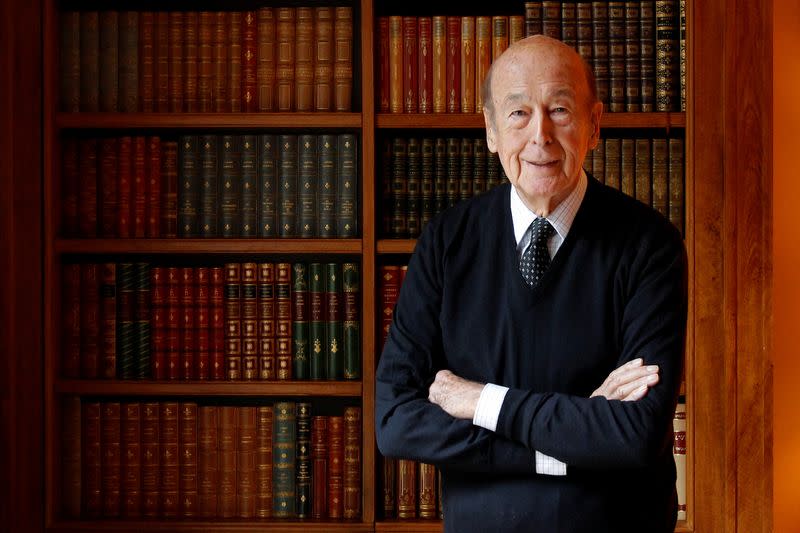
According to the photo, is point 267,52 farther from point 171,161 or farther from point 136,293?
point 136,293

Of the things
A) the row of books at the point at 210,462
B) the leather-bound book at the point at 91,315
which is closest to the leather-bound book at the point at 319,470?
the row of books at the point at 210,462

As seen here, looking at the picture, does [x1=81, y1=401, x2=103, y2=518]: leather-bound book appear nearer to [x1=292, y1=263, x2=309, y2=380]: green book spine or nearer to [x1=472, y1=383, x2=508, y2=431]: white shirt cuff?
[x1=292, y1=263, x2=309, y2=380]: green book spine

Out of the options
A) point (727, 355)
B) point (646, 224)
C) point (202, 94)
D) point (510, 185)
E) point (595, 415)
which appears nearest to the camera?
point (595, 415)

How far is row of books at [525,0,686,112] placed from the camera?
2482 mm

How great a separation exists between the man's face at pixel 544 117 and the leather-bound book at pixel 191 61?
121cm

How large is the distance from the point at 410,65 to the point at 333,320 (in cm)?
74

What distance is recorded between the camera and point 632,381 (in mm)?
1499

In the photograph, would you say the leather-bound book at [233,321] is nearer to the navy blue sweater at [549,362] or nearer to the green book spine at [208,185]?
the green book spine at [208,185]

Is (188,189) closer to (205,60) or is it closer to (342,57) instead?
(205,60)

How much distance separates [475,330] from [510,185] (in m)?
0.29

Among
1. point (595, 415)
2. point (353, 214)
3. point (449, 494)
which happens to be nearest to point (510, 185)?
point (595, 415)

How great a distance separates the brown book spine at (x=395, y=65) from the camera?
8.27ft

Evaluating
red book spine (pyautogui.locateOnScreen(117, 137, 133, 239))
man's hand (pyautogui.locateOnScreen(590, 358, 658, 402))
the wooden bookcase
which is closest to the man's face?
man's hand (pyautogui.locateOnScreen(590, 358, 658, 402))

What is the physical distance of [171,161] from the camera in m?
2.57
